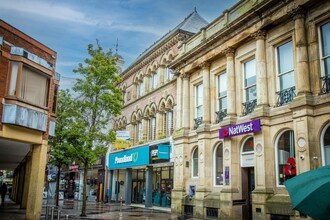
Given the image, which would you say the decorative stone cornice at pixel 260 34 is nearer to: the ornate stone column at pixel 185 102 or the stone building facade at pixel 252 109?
the stone building facade at pixel 252 109

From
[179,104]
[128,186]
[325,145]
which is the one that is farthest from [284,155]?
[128,186]

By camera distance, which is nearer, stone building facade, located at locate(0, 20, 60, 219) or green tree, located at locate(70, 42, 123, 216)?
stone building facade, located at locate(0, 20, 60, 219)

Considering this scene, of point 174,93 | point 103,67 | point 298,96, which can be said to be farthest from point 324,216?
point 174,93

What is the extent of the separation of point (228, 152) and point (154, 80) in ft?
44.8

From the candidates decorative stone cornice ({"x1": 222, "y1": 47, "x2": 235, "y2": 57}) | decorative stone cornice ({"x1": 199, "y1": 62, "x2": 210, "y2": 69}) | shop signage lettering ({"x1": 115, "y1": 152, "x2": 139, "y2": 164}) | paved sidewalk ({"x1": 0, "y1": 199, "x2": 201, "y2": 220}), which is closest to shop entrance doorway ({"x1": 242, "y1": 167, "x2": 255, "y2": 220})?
paved sidewalk ({"x1": 0, "y1": 199, "x2": 201, "y2": 220})

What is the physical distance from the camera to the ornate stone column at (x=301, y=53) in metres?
14.1

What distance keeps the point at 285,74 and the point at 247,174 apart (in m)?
5.59

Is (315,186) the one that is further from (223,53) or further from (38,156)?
(223,53)

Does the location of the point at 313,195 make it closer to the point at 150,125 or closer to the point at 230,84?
the point at 230,84

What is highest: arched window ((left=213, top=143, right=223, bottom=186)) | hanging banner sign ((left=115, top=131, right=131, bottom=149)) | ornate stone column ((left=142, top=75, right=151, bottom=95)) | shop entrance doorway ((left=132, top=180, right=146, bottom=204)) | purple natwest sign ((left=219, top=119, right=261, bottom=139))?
ornate stone column ((left=142, top=75, right=151, bottom=95))

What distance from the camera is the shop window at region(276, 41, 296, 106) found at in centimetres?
1541

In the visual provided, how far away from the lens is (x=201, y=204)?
19.4 m

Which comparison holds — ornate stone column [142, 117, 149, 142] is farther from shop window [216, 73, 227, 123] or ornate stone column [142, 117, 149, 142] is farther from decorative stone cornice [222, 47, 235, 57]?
decorative stone cornice [222, 47, 235, 57]

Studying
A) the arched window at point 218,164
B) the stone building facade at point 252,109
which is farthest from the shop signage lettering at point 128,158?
the arched window at point 218,164
